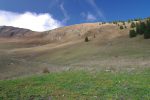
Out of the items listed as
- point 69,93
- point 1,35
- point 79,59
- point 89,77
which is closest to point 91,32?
point 79,59

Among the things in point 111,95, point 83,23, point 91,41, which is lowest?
point 111,95

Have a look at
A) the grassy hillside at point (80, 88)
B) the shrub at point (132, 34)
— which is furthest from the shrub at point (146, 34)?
the grassy hillside at point (80, 88)

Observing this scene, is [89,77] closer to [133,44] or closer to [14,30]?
[133,44]

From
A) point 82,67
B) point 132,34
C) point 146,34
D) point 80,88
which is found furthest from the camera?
point 132,34

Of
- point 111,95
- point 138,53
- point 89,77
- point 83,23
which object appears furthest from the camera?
point 83,23

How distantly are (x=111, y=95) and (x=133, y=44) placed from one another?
140 feet

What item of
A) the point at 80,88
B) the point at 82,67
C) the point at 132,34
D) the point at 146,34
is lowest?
the point at 80,88

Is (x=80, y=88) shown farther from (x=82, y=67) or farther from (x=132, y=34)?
(x=132, y=34)

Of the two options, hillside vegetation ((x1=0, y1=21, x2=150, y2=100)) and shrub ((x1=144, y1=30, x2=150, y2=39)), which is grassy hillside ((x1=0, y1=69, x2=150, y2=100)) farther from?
shrub ((x1=144, y1=30, x2=150, y2=39))

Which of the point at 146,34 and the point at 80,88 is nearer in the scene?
the point at 80,88

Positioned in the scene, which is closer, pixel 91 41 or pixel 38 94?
pixel 38 94

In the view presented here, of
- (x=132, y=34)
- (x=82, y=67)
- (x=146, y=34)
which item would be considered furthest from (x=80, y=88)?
(x=132, y=34)

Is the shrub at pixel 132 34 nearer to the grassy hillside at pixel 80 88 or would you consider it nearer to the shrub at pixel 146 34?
the shrub at pixel 146 34

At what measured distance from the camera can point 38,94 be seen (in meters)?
23.5
